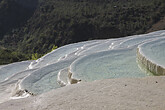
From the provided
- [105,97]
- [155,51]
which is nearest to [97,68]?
[155,51]

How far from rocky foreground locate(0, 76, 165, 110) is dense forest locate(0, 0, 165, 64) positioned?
29.8 meters

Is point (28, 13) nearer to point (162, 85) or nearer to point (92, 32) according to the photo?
point (92, 32)

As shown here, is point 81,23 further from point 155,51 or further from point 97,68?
point 97,68

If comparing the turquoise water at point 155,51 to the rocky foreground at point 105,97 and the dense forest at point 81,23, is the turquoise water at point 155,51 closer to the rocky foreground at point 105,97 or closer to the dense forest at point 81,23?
the rocky foreground at point 105,97

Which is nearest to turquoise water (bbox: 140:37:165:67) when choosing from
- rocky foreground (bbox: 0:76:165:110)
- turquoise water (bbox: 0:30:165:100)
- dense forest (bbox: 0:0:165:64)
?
turquoise water (bbox: 0:30:165:100)

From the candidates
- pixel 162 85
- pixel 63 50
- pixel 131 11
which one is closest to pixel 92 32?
pixel 131 11

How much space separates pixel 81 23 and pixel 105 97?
114ft

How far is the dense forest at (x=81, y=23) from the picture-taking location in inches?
1449

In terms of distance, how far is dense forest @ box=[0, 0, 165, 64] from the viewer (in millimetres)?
36812

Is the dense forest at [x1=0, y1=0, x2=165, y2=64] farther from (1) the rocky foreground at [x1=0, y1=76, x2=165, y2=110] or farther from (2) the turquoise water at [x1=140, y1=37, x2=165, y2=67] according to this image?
(1) the rocky foreground at [x1=0, y1=76, x2=165, y2=110]

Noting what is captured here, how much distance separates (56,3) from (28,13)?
744 cm

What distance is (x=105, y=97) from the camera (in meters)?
4.74

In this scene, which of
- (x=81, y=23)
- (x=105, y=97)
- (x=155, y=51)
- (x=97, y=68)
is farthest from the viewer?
(x=81, y=23)

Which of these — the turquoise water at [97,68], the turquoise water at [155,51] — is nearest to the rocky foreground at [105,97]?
the turquoise water at [97,68]
